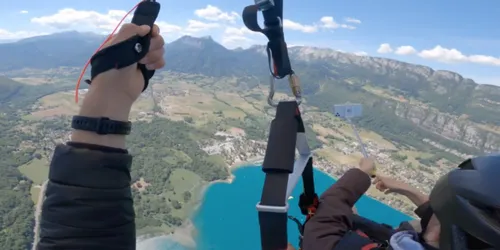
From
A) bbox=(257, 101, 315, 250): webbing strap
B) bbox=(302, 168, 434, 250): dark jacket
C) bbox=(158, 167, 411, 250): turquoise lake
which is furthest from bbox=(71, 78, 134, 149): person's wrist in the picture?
bbox=(158, 167, 411, 250): turquoise lake

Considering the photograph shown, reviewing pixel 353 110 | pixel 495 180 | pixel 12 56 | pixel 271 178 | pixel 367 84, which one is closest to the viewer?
pixel 495 180

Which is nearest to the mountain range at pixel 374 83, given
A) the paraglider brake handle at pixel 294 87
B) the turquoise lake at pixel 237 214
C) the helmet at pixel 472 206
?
the turquoise lake at pixel 237 214

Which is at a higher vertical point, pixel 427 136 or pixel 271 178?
pixel 271 178

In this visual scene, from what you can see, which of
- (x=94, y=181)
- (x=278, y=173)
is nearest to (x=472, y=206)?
(x=278, y=173)

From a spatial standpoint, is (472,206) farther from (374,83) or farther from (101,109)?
(374,83)

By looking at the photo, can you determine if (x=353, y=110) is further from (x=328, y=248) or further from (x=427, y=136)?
(x=427, y=136)

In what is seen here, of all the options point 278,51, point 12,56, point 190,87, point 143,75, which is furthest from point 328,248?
point 12,56
